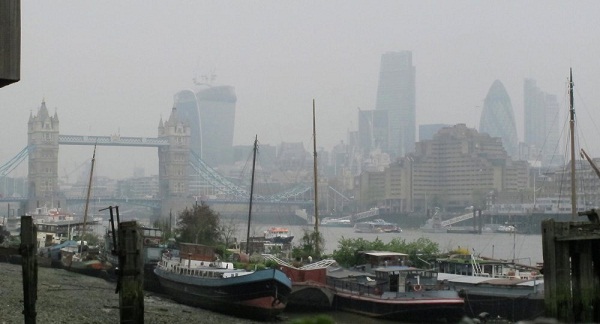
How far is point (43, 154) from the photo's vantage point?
13675 cm

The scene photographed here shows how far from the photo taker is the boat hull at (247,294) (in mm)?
25578

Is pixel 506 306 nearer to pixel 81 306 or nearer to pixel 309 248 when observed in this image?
pixel 81 306

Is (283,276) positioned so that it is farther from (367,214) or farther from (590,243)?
(367,214)

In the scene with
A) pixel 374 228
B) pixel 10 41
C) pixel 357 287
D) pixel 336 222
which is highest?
pixel 10 41

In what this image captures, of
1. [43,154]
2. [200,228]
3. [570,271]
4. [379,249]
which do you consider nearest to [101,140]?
[43,154]

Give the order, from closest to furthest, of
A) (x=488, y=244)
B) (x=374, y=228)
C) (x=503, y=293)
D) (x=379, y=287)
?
(x=503, y=293) < (x=379, y=287) < (x=488, y=244) < (x=374, y=228)

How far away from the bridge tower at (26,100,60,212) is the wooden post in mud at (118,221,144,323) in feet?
383

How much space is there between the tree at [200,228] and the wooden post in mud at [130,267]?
30041 millimetres

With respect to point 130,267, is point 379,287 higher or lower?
lower

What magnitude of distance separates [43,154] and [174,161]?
66.6 ft

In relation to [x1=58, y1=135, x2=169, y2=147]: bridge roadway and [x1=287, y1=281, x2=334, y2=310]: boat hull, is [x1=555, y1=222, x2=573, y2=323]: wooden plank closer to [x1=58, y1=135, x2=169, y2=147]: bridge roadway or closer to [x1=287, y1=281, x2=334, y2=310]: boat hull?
[x1=287, y1=281, x2=334, y2=310]: boat hull

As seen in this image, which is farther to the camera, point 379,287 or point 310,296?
point 310,296

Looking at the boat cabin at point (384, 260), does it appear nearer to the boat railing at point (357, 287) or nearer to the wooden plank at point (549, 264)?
the boat railing at point (357, 287)

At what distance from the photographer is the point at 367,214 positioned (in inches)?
5743
